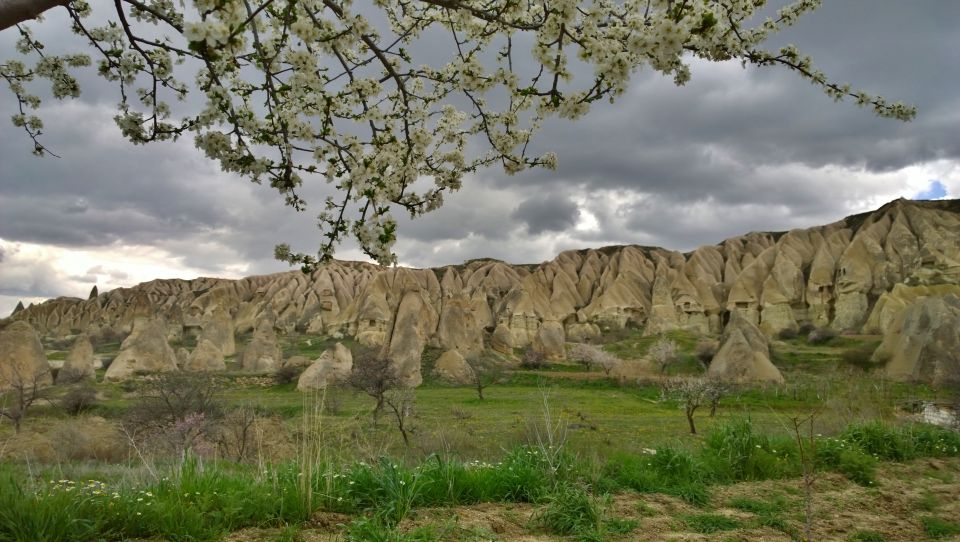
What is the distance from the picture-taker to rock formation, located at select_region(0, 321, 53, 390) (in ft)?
105

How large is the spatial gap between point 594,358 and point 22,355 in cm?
3863

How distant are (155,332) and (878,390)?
4628 cm

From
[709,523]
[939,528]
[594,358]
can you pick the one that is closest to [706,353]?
[594,358]

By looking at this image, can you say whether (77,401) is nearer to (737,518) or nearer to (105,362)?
(105,362)

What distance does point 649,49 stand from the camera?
3.43 metres

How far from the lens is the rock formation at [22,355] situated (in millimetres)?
32125

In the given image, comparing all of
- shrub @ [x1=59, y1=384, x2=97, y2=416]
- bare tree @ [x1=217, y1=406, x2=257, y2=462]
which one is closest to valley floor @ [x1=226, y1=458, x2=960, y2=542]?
bare tree @ [x1=217, y1=406, x2=257, y2=462]

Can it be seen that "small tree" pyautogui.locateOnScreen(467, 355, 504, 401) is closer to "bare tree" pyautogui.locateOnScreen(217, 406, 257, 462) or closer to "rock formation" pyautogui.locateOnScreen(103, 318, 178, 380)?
"rock formation" pyautogui.locateOnScreen(103, 318, 178, 380)

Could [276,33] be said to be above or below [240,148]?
above

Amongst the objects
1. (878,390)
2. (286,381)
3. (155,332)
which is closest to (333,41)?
(878,390)

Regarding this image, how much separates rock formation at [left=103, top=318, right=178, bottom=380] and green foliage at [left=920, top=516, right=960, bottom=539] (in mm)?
43037

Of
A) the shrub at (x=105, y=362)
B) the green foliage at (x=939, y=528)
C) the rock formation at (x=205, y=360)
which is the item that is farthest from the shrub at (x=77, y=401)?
the green foliage at (x=939, y=528)

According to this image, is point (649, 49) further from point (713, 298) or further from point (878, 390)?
point (713, 298)

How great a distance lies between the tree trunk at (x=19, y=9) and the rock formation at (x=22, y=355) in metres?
34.7
